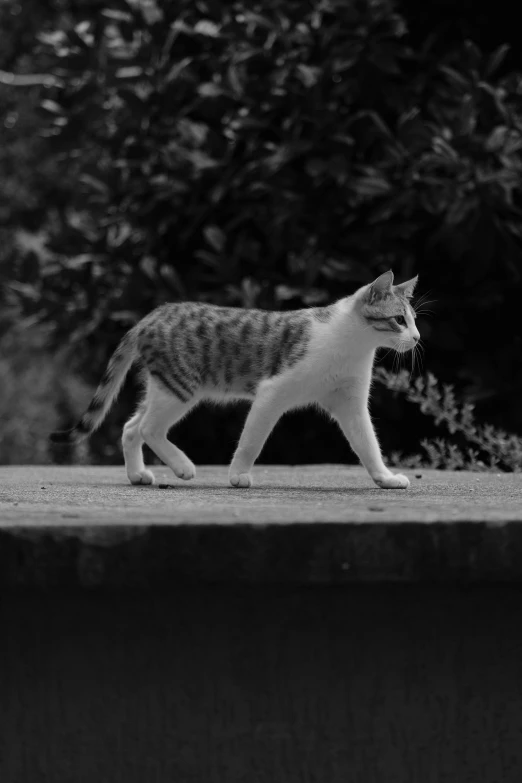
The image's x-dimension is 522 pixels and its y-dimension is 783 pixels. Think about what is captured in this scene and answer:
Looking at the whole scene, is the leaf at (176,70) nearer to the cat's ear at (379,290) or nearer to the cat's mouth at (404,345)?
the cat's ear at (379,290)

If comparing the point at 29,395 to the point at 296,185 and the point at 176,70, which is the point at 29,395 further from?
the point at 296,185

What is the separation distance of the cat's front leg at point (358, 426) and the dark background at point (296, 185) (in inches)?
29.6

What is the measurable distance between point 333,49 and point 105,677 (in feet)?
13.0

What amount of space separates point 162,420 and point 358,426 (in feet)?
2.22

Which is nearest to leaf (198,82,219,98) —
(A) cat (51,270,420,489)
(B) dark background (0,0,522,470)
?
(B) dark background (0,0,522,470)

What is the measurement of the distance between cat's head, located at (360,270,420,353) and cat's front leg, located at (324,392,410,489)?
23cm

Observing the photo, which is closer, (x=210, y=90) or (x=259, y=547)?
(x=259, y=547)

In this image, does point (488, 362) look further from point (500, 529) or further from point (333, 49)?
point (500, 529)

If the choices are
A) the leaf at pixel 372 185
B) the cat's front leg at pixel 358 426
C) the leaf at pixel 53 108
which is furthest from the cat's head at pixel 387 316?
the leaf at pixel 53 108

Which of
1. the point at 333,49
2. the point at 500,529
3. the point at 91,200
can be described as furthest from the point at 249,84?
the point at 500,529

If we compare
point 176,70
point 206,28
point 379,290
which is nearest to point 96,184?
point 176,70

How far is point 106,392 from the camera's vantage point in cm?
399

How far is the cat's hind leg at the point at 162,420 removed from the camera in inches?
147

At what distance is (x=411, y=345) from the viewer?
3.60m
